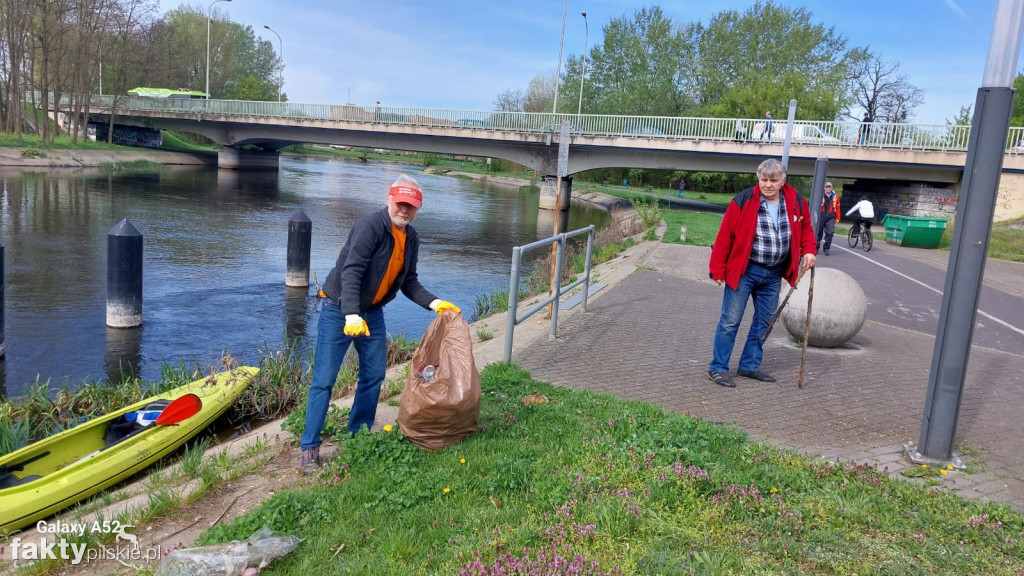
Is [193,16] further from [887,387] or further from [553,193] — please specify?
[887,387]

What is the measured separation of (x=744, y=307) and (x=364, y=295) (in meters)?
3.23

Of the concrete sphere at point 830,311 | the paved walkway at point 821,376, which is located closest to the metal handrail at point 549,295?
the paved walkway at point 821,376

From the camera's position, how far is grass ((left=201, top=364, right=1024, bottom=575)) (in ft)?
10.1

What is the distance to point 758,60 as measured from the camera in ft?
197

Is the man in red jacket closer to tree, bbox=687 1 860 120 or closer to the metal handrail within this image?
the metal handrail

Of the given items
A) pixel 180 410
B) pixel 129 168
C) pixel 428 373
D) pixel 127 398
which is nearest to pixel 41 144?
pixel 129 168

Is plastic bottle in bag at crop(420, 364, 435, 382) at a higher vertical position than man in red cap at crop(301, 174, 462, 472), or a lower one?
lower

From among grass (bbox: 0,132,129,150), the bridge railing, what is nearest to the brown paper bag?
the bridge railing

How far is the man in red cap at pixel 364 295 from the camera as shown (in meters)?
4.01

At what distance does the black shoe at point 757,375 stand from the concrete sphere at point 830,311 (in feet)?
4.34

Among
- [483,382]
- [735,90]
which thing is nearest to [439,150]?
[735,90]

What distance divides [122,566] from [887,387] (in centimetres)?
579

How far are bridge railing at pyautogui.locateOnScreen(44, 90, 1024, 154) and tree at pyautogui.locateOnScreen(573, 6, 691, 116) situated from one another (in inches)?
867

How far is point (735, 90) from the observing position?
5541 centimetres
